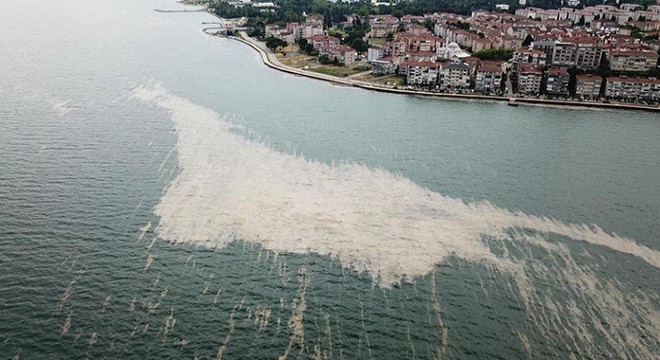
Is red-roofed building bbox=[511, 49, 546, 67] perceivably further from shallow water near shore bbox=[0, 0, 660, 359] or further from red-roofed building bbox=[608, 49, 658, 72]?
shallow water near shore bbox=[0, 0, 660, 359]

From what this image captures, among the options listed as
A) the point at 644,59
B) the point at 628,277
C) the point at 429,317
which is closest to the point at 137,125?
the point at 429,317

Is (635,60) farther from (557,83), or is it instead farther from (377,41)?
(377,41)

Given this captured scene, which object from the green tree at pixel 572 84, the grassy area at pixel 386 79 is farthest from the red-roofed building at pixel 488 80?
the grassy area at pixel 386 79

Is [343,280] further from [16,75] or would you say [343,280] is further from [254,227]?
[16,75]

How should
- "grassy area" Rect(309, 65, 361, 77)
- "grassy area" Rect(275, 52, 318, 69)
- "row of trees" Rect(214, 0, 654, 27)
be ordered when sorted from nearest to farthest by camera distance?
"grassy area" Rect(309, 65, 361, 77) → "grassy area" Rect(275, 52, 318, 69) → "row of trees" Rect(214, 0, 654, 27)

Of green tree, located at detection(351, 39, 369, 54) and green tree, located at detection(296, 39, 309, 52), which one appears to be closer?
green tree, located at detection(351, 39, 369, 54)

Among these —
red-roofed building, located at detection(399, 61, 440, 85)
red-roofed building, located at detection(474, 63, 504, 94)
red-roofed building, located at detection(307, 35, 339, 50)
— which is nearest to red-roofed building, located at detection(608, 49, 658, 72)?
red-roofed building, located at detection(474, 63, 504, 94)
